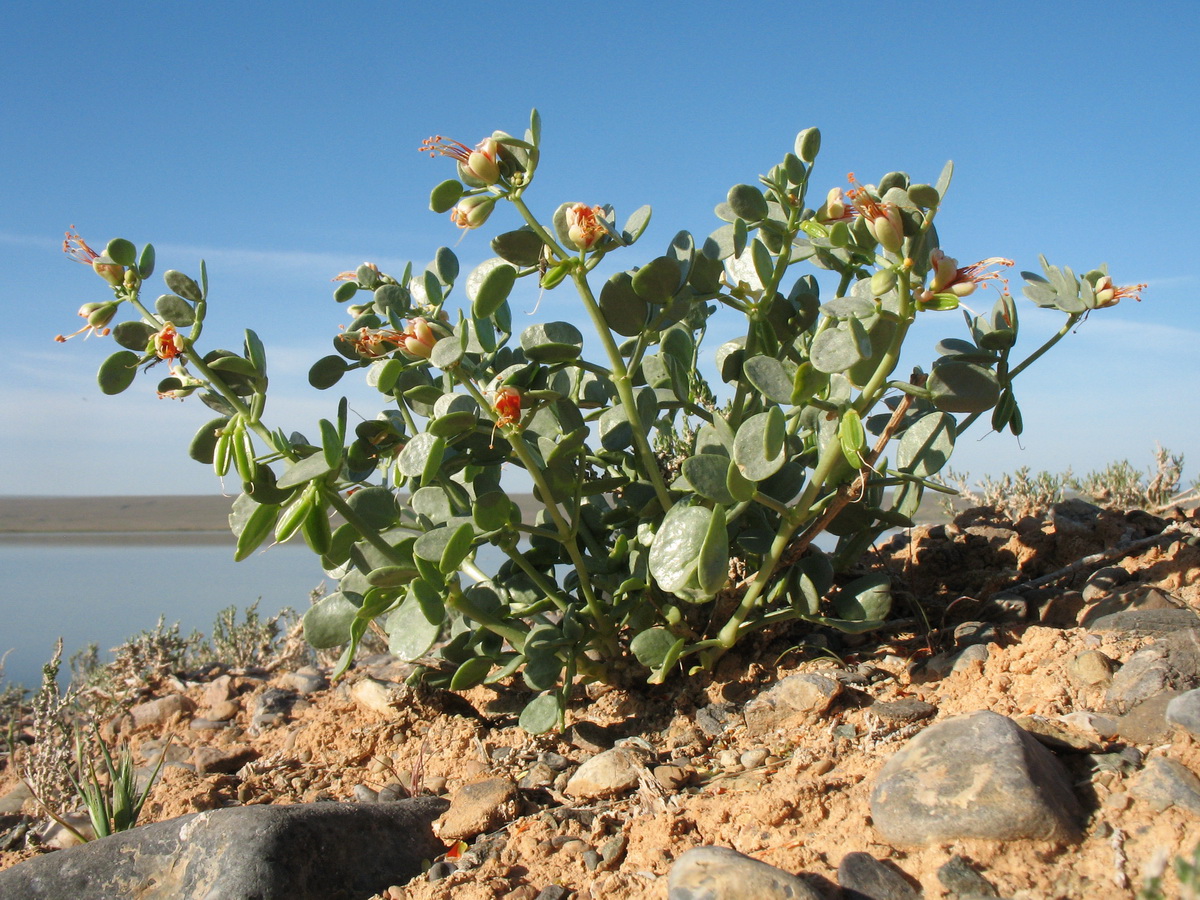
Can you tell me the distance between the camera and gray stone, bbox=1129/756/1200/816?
1640 millimetres

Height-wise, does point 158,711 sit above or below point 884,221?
below

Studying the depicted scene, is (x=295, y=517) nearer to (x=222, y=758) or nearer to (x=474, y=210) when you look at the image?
(x=474, y=210)

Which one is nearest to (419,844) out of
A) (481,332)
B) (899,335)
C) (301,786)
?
(301,786)

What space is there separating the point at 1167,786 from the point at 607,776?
1.21m

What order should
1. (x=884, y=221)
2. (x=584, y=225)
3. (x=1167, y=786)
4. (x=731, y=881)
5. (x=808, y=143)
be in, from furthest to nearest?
1. (x=808, y=143)
2. (x=584, y=225)
3. (x=884, y=221)
4. (x=1167, y=786)
5. (x=731, y=881)

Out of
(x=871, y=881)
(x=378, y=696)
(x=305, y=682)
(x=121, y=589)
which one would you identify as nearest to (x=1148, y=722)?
(x=871, y=881)

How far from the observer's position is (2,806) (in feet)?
10.2

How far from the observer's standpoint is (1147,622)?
2.33 m

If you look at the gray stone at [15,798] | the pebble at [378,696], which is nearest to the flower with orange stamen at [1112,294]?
the pebble at [378,696]

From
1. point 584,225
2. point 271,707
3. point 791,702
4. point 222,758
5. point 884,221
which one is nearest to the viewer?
point 884,221

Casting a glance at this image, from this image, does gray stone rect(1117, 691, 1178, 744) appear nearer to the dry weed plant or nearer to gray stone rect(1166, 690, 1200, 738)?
gray stone rect(1166, 690, 1200, 738)

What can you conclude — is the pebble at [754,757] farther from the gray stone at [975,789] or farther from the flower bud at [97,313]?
the flower bud at [97,313]

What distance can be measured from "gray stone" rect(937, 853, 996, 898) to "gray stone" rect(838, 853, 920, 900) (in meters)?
0.06

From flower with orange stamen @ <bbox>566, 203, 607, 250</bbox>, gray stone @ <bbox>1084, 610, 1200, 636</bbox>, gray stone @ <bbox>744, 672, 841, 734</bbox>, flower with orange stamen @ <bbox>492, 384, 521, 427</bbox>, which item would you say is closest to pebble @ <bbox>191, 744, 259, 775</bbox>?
gray stone @ <bbox>744, 672, 841, 734</bbox>
